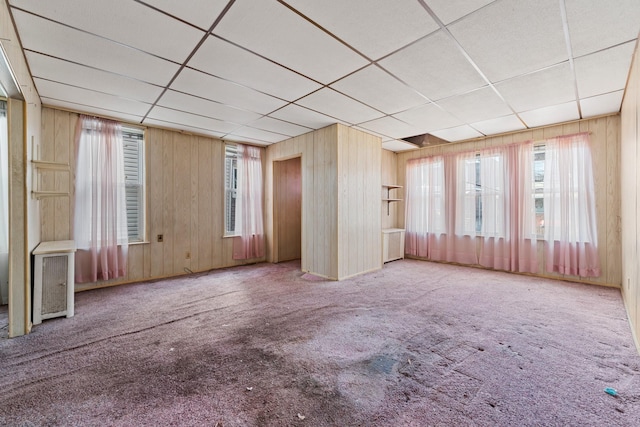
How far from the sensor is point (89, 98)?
3201 mm

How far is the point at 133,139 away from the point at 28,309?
2.70 meters

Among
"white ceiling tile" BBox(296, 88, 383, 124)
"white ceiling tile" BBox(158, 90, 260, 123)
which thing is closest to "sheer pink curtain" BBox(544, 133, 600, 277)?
"white ceiling tile" BBox(296, 88, 383, 124)

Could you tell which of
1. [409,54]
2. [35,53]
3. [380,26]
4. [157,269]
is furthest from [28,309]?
[409,54]

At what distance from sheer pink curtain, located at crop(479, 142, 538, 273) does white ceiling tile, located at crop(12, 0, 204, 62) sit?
493cm

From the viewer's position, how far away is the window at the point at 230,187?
5.13 m

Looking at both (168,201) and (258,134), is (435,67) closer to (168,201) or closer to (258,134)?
(258,134)

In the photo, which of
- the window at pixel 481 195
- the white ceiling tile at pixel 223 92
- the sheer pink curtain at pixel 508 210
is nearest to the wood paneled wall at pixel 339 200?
the white ceiling tile at pixel 223 92

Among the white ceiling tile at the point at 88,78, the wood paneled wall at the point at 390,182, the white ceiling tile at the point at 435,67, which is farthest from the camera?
the wood paneled wall at the point at 390,182

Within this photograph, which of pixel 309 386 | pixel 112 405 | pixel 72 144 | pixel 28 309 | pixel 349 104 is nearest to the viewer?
pixel 112 405

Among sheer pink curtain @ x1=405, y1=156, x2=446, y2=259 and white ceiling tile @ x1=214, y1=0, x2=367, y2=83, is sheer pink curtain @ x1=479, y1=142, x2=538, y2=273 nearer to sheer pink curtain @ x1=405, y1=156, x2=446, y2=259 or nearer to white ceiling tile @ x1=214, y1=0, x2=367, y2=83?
A: sheer pink curtain @ x1=405, y1=156, x2=446, y2=259

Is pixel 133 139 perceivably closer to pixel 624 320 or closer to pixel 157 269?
pixel 157 269

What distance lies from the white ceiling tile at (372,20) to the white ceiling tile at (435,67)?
16cm

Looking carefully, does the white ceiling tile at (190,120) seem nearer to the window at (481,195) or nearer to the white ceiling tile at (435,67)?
the white ceiling tile at (435,67)

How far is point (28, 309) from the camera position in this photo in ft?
7.97
